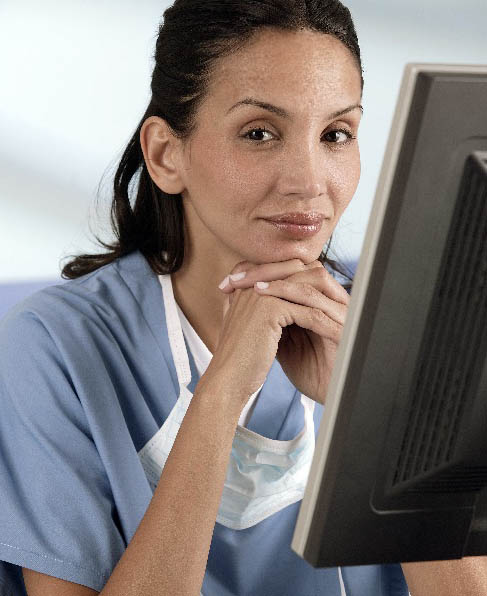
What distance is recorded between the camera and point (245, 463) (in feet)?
3.45

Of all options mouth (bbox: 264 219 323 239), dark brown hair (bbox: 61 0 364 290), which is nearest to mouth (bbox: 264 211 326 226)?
mouth (bbox: 264 219 323 239)

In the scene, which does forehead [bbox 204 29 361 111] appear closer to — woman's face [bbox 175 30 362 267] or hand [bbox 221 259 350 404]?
woman's face [bbox 175 30 362 267]

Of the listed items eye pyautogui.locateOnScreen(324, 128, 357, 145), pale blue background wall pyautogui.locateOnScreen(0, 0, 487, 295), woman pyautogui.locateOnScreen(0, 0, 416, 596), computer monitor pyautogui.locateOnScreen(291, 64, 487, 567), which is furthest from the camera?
pale blue background wall pyautogui.locateOnScreen(0, 0, 487, 295)

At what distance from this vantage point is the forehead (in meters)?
0.95

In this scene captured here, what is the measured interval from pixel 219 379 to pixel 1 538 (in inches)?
9.3

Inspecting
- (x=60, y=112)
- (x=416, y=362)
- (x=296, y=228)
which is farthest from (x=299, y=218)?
(x=60, y=112)

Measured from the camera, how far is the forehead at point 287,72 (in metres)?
0.95

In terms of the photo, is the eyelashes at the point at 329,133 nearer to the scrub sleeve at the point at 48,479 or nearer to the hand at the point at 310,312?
the hand at the point at 310,312

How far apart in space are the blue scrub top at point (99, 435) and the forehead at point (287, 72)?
239mm

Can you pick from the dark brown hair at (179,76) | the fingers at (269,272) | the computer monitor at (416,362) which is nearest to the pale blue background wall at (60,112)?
the dark brown hair at (179,76)

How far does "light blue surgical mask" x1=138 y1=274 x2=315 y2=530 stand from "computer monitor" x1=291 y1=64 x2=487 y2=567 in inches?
17.3

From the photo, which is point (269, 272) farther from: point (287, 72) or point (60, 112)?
point (60, 112)

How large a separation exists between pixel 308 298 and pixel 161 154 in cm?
25

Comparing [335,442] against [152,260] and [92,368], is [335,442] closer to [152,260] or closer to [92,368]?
[92,368]
